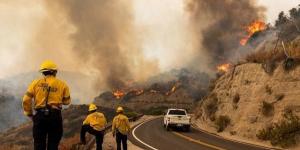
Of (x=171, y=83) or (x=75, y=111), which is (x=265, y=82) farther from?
(x=171, y=83)

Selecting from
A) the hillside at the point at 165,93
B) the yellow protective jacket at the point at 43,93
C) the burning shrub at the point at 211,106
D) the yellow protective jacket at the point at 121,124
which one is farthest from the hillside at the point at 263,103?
the hillside at the point at 165,93

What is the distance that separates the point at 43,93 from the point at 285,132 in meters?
17.4

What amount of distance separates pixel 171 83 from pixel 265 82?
100285mm

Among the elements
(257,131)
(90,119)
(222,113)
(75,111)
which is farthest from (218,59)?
(90,119)

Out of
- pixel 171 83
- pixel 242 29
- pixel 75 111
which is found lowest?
pixel 75 111

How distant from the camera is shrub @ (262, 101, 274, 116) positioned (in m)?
25.3

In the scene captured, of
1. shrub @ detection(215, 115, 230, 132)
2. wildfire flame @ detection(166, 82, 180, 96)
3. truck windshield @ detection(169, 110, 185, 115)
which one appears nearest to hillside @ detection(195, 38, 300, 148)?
shrub @ detection(215, 115, 230, 132)

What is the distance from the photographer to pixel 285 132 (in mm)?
21203

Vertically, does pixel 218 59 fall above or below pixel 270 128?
above

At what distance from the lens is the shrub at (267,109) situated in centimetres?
2532

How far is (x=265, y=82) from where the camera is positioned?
92.7 ft

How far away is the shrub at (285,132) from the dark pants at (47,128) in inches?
634

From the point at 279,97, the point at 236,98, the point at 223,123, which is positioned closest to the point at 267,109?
the point at 279,97

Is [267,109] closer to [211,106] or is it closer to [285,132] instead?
[285,132]
